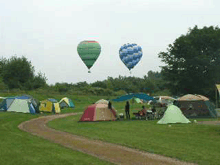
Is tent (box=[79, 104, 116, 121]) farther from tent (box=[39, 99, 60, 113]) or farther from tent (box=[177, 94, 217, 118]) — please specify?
tent (box=[39, 99, 60, 113])

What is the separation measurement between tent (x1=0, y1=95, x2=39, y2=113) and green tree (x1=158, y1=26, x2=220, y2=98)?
23.1m

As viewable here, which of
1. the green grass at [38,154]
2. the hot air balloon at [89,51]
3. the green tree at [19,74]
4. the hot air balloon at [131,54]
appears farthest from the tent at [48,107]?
the green tree at [19,74]

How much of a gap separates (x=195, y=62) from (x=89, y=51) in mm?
17840

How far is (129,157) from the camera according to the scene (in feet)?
40.0

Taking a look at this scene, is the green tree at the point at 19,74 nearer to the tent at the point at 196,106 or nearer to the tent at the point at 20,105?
the tent at the point at 20,105

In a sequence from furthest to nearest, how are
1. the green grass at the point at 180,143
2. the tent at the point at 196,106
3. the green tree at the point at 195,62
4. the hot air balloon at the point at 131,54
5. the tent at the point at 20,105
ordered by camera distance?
the green tree at the point at 195,62 → the hot air balloon at the point at 131,54 → the tent at the point at 20,105 → the tent at the point at 196,106 → the green grass at the point at 180,143

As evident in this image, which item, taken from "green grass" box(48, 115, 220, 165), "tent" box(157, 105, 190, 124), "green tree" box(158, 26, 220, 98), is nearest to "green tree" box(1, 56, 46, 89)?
"green tree" box(158, 26, 220, 98)

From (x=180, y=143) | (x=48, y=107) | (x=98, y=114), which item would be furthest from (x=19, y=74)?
(x=180, y=143)

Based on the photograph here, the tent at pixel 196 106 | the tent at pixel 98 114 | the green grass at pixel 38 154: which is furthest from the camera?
the tent at pixel 196 106

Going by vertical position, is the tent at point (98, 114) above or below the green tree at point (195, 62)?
below

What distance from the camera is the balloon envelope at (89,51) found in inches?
1645

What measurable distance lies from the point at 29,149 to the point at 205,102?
2156cm

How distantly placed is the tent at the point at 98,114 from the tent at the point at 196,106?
23.6 ft

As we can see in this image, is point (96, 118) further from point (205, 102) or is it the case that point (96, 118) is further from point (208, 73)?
point (208, 73)
